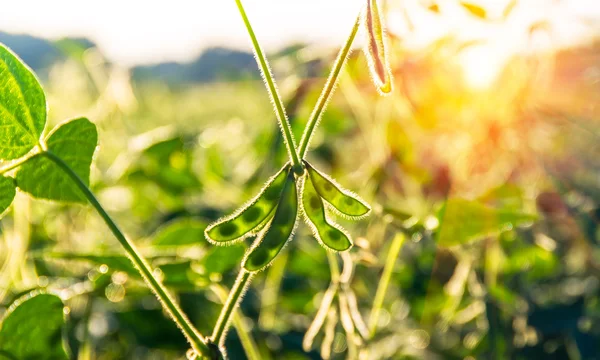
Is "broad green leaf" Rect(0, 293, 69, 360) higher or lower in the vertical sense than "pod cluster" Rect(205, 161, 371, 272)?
lower

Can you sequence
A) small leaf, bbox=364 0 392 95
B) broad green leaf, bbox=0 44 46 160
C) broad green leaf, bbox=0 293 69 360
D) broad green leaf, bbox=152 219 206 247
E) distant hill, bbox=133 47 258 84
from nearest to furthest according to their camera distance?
small leaf, bbox=364 0 392 95
broad green leaf, bbox=0 44 46 160
broad green leaf, bbox=0 293 69 360
broad green leaf, bbox=152 219 206 247
distant hill, bbox=133 47 258 84

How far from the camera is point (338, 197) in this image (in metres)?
0.58

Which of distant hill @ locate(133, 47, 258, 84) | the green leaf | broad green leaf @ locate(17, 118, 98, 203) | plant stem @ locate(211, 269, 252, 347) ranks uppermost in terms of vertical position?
broad green leaf @ locate(17, 118, 98, 203)

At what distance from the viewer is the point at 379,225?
138 centimetres

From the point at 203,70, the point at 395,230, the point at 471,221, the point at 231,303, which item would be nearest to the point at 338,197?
the point at 231,303

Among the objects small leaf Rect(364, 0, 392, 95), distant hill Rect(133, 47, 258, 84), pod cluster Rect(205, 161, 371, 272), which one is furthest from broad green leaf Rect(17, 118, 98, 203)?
distant hill Rect(133, 47, 258, 84)

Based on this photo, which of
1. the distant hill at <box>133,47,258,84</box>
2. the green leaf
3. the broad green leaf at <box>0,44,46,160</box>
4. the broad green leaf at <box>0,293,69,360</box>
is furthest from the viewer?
the distant hill at <box>133,47,258,84</box>

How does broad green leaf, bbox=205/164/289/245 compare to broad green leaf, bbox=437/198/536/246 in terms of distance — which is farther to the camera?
broad green leaf, bbox=437/198/536/246

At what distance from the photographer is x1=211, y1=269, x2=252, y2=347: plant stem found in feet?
1.90

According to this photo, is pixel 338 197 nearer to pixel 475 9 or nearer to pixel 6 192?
pixel 6 192

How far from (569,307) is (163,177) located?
83 cm

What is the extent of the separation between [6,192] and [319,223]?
0.31 metres

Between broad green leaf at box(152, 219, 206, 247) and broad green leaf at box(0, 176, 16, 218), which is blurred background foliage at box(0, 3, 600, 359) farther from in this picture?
broad green leaf at box(0, 176, 16, 218)

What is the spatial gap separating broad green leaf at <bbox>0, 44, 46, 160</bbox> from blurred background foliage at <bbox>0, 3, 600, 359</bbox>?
8.3 inches
